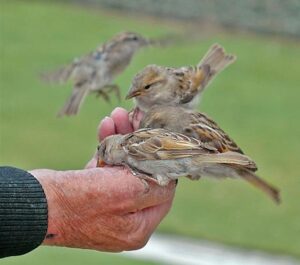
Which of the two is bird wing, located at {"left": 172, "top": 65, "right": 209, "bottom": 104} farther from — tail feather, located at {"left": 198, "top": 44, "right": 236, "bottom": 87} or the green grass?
the green grass

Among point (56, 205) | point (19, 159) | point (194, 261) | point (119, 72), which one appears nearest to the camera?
point (56, 205)

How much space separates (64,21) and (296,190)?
9.24 meters

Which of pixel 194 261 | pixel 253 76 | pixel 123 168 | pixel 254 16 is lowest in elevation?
pixel 194 261

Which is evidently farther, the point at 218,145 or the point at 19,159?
the point at 19,159

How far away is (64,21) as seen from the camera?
19172 millimetres

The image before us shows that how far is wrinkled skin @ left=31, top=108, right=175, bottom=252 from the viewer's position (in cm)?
416

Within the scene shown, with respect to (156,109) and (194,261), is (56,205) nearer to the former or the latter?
(156,109)

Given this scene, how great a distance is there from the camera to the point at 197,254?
29.0ft

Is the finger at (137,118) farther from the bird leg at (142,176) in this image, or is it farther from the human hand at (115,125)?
the bird leg at (142,176)

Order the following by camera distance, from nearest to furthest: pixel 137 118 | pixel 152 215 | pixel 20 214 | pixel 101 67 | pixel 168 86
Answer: pixel 20 214, pixel 152 215, pixel 137 118, pixel 168 86, pixel 101 67

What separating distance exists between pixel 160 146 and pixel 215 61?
55.7 inches

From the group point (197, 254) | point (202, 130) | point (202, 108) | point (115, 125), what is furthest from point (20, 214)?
point (202, 108)

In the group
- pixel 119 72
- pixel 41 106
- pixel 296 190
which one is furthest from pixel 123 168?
pixel 41 106

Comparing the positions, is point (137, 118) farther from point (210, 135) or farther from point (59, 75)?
point (59, 75)
